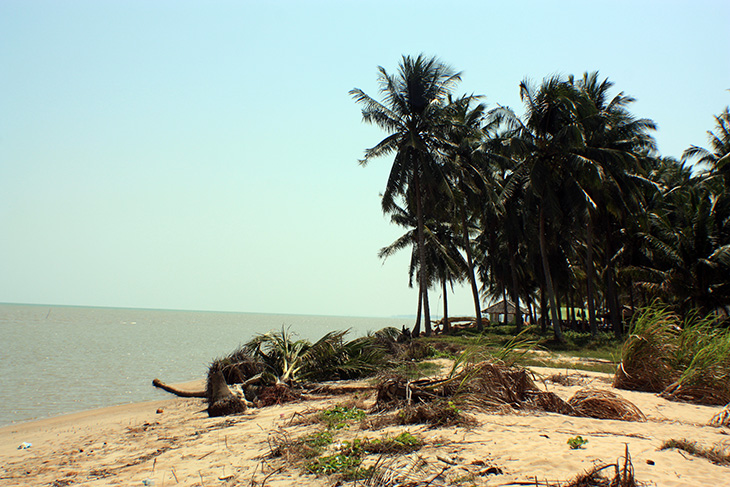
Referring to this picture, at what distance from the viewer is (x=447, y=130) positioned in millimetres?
23688

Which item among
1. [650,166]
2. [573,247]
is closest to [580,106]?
[650,166]

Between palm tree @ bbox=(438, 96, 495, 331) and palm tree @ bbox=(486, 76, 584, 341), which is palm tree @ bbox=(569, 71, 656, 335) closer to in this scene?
palm tree @ bbox=(486, 76, 584, 341)

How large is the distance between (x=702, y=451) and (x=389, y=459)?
3.04 m

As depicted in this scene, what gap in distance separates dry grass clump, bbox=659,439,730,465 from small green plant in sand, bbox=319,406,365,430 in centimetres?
366

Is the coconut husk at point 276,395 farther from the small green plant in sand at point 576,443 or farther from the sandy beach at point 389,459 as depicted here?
the small green plant in sand at point 576,443

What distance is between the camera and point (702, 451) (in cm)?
431

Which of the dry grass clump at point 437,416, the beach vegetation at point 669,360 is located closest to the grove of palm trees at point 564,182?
the beach vegetation at point 669,360

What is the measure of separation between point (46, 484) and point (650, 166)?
3307 centimetres

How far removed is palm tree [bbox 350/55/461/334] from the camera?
73.5ft

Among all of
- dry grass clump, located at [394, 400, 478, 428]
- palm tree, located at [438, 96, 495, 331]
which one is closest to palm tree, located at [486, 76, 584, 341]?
palm tree, located at [438, 96, 495, 331]

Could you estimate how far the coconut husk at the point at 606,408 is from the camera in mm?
5957

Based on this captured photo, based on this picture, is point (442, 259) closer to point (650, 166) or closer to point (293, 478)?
point (650, 166)

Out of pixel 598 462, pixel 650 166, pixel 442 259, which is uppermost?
pixel 650 166

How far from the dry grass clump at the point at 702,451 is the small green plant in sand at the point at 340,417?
144 inches
